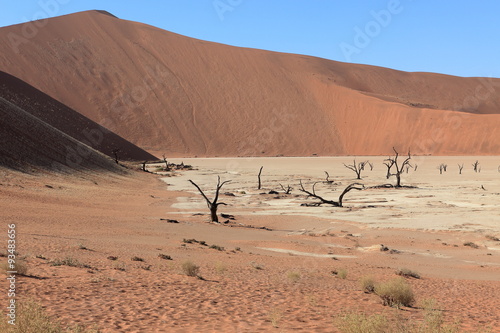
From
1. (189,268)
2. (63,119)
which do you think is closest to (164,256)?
(189,268)

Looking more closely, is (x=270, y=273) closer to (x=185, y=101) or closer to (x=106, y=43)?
(x=185, y=101)

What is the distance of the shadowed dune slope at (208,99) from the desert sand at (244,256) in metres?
64.6

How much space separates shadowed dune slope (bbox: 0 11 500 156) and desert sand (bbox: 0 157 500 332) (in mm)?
64569

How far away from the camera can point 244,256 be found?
13.8 metres

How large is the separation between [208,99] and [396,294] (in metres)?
98.2

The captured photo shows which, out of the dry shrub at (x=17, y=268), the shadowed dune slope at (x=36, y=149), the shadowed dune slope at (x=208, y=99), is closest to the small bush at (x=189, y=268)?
the dry shrub at (x=17, y=268)

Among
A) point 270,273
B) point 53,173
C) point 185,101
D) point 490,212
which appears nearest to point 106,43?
point 185,101

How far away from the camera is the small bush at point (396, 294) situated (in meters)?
8.88

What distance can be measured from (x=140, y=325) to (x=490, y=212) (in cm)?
1977

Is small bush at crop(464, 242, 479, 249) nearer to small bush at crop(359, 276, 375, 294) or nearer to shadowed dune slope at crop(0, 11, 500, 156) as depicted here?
small bush at crop(359, 276, 375, 294)

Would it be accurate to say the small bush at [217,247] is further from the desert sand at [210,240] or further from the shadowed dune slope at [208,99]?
the shadowed dune slope at [208,99]

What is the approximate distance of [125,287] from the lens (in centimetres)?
888

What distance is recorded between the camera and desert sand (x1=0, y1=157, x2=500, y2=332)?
306 inches

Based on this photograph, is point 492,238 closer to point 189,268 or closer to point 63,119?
point 189,268
